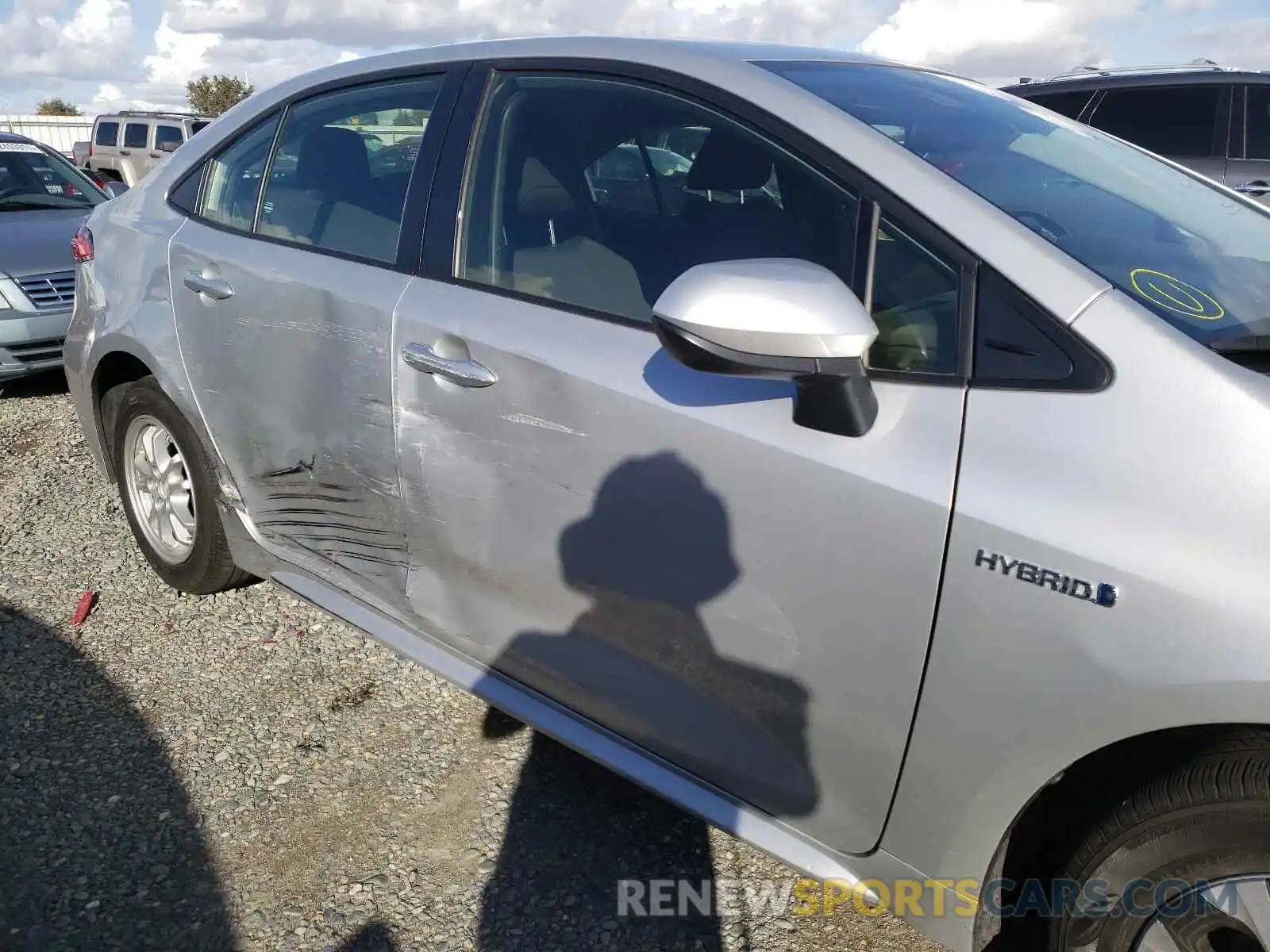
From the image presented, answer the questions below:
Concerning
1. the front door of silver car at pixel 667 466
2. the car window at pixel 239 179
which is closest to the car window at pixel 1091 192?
the front door of silver car at pixel 667 466

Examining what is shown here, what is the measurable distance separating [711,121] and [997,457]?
0.95m

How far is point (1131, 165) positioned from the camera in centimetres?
238

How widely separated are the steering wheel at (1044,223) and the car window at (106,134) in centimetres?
2238

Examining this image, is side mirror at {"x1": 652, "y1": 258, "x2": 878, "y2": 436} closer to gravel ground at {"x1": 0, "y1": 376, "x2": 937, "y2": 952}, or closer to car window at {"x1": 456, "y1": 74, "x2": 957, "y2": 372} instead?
car window at {"x1": 456, "y1": 74, "x2": 957, "y2": 372}

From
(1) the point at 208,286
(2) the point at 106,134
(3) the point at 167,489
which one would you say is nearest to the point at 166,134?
(2) the point at 106,134

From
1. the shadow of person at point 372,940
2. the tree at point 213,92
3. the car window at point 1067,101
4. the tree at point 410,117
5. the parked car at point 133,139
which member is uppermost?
the tree at point 213,92

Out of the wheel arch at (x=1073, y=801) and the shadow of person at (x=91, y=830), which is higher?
the wheel arch at (x=1073, y=801)

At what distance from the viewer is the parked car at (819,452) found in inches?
58.2

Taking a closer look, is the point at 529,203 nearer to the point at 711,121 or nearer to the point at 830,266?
the point at 711,121

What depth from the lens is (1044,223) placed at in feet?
5.90

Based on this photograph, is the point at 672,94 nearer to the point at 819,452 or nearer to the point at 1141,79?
the point at 819,452

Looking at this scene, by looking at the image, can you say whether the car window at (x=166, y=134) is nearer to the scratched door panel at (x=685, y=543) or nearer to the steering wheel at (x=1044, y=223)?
the scratched door panel at (x=685, y=543)

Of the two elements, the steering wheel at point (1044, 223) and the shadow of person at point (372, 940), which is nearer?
the steering wheel at point (1044, 223)

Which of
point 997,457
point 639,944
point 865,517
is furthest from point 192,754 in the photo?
point 997,457
